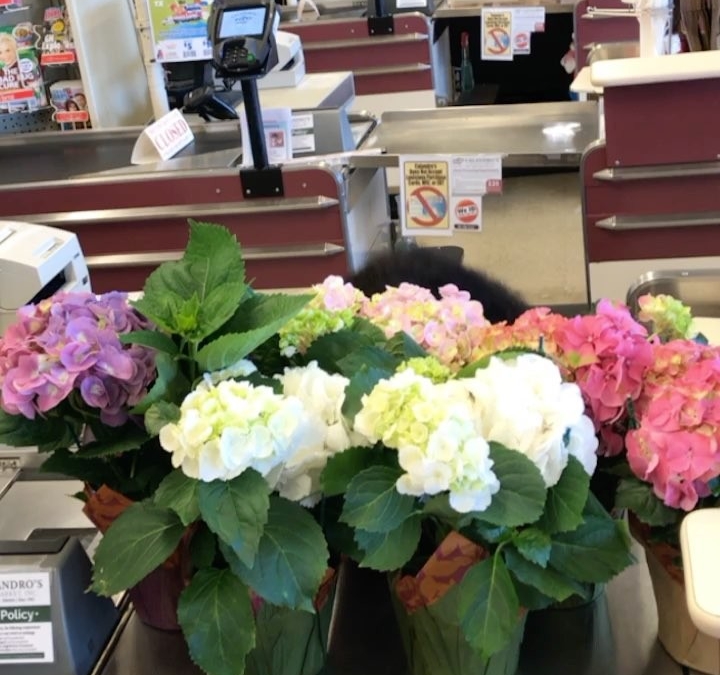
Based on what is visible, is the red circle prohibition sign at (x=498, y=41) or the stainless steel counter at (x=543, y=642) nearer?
the stainless steel counter at (x=543, y=642)

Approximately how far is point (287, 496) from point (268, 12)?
208 cm

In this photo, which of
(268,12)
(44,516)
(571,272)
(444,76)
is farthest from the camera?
(444,76)

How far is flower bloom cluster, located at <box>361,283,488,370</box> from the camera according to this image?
3.56 ft

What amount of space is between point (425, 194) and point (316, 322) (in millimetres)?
1718

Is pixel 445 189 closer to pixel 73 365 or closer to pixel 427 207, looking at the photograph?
pixel 427 207

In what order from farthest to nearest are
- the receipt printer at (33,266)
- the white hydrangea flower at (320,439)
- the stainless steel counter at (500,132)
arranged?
1. the stainless steel counter at (500,132)
2. the receipt printer at (33,266)
3. the white hydrangea flower at (320,439)

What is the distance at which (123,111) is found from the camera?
4.07 meters

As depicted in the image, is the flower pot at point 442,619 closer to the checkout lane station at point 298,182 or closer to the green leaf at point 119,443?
the green leaf at point 119,443

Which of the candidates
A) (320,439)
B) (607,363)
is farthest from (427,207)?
(320,439)

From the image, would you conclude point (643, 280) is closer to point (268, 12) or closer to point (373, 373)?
point (373, 373)

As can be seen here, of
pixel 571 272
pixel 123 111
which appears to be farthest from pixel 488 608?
pixel 571 272

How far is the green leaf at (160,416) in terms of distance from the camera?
2.99 feet

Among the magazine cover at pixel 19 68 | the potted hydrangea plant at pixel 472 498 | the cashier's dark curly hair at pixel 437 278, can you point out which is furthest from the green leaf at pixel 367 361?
the magazine cover at pixel 19 68

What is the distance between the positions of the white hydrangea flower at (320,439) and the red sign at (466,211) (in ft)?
5.89
